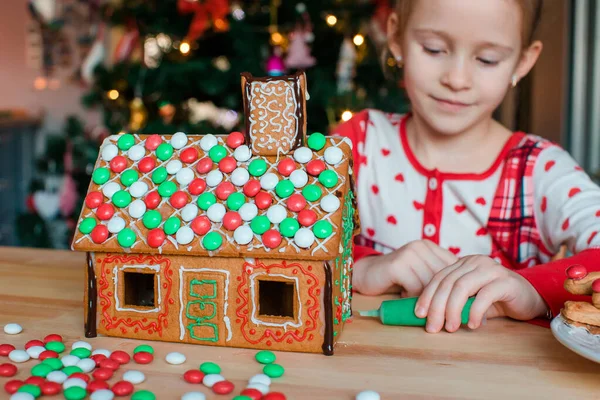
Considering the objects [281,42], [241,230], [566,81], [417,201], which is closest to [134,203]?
[241,230]

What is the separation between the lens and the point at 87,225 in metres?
0.75

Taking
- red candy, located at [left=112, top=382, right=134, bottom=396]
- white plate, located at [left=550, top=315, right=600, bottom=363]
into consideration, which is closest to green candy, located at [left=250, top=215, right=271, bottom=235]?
red candy, located at [left=112, top=382, right=134, bottom=396]

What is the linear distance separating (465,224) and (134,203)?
73cm

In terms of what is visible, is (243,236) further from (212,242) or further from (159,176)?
(159,176)

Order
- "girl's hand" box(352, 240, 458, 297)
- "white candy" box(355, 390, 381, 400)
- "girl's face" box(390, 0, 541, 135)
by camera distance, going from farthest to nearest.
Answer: "girl's face" box(390, 0, 541, 135) → "girl's hand" box(352, 240, 458, 297) → "white candy" box(355, 390, 381, 400)

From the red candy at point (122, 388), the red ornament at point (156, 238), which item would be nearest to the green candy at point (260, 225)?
the red ornament at point (156, 238)

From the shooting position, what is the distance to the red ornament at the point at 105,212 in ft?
2.48

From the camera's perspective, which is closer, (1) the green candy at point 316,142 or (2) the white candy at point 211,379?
(2) the white candy at point 211,379

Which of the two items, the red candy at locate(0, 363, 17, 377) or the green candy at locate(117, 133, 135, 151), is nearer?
the red candy at locate(0, 363, 17, 377)

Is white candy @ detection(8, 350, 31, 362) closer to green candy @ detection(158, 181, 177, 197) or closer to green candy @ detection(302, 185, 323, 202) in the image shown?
green candy @ detection(158, 181, 177, 197)

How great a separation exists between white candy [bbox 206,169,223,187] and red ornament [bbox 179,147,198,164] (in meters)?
0.04

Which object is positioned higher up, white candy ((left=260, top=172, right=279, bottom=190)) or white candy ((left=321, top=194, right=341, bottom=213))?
white candy ((left=260, top=172, right=279, bottom=190))

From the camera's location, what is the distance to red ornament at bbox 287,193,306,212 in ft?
2.32

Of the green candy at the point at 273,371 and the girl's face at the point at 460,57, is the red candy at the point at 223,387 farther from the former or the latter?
the girl's face at the point at 460,57
